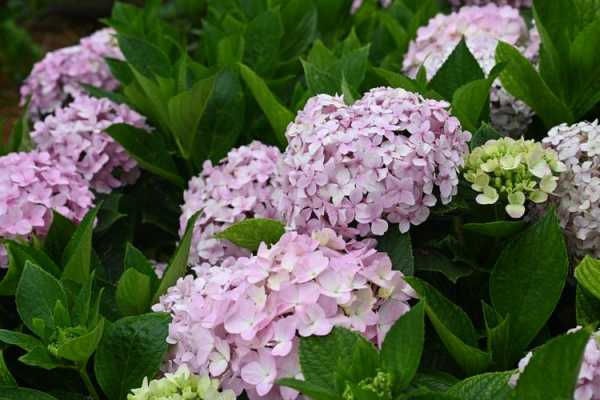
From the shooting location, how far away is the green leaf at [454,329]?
1352 mm

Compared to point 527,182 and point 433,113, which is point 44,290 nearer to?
point 433,113

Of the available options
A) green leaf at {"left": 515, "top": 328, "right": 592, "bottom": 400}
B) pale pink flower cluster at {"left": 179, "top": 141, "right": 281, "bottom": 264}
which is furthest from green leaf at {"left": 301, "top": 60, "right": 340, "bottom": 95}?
green leaf at {"left": 515, "top": 328, "right": 592, "bottom": 400}

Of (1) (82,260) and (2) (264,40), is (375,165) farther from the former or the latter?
(2) (264,40)

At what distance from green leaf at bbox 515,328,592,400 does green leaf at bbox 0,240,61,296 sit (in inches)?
38.4

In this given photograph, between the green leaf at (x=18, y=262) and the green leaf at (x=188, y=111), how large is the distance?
508 mm

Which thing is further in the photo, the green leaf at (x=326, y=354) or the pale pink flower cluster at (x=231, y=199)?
the pale pink flower cluster at (x=231, y=199)

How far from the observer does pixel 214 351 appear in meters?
1.34

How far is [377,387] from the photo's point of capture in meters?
1.22

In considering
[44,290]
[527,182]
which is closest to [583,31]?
[527,182]

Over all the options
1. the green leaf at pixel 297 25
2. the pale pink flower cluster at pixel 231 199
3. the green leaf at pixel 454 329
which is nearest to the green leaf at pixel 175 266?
the pale pink flower cluster at pixel 231 199

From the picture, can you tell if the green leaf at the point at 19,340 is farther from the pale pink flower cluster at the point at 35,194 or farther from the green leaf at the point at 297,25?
the green leaf at the point at 297,25

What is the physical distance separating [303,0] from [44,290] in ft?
4.52

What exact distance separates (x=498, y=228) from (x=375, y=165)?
0.25 meters

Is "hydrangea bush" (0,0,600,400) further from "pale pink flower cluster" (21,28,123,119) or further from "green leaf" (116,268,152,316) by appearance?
"pale pink flower cluster" (21,28,123,119)
